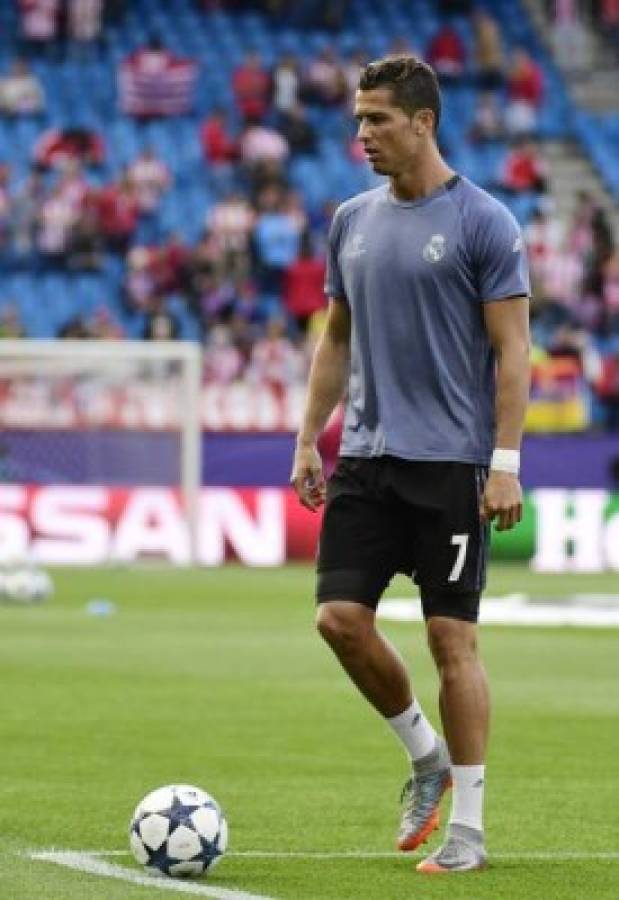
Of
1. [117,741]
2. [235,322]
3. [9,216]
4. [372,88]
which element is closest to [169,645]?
[117,741]

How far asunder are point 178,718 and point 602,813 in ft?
13.4

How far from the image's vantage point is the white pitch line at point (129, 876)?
762 centimetres

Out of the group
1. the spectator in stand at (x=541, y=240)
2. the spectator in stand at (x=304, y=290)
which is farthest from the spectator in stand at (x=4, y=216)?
the spectator in stand at (x=541, y=240)

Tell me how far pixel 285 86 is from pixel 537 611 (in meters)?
15.1

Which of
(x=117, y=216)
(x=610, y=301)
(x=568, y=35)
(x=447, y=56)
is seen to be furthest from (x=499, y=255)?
(x=568, y=35)

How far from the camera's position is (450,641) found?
27.5 ft

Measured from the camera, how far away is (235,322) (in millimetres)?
30812

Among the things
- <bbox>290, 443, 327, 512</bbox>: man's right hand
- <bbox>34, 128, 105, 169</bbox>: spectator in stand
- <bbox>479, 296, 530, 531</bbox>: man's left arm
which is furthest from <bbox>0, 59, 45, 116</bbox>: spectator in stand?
<bbox>479, 296, 530, 531</bbox>: man's left arm

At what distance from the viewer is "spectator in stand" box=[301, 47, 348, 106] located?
117 ft

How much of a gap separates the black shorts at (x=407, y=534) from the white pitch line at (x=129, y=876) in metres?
1.10

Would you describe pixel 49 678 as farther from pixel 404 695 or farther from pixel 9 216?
pixel 9 216

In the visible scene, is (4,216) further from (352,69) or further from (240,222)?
(352,69)

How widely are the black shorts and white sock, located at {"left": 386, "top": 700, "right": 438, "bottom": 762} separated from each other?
0.47 meters

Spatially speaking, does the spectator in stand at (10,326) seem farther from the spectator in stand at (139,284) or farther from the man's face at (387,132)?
the man's face at (387,132)
